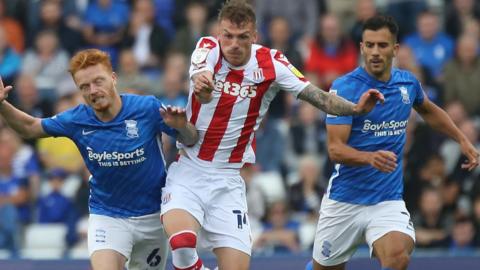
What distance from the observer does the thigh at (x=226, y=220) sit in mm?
10125

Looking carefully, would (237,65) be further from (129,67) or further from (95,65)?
(129,67)

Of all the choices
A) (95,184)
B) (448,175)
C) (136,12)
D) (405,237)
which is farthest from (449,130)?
(136,12)

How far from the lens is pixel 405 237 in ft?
34.1

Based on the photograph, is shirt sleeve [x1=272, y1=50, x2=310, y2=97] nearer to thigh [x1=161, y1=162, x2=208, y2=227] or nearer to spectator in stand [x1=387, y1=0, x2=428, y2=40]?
thigh [x1=161, y1=162, x2=208, y2=227]

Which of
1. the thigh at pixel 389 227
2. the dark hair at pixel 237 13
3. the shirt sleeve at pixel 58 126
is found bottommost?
the thigh at pixel 389 227

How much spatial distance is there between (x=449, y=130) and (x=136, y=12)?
23.4 feet

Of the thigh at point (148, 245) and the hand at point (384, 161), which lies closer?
the hand at point (384, 161)

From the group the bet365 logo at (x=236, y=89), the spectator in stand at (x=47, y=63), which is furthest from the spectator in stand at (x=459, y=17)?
the bet365 logo at (x=236, y=89)

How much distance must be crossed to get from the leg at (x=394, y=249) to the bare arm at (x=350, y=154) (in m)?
0.73

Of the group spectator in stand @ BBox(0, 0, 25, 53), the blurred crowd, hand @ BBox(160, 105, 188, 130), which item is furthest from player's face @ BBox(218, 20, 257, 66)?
spectator in stand @ BBox(0, 0, 25, 53)

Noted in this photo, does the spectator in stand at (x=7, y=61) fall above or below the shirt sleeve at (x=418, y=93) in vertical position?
below

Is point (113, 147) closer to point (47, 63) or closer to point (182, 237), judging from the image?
point (182, 237)

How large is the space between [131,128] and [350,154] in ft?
5.55

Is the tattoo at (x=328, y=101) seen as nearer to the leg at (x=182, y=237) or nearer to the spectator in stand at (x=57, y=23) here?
the leg at (x=182, y=237)
